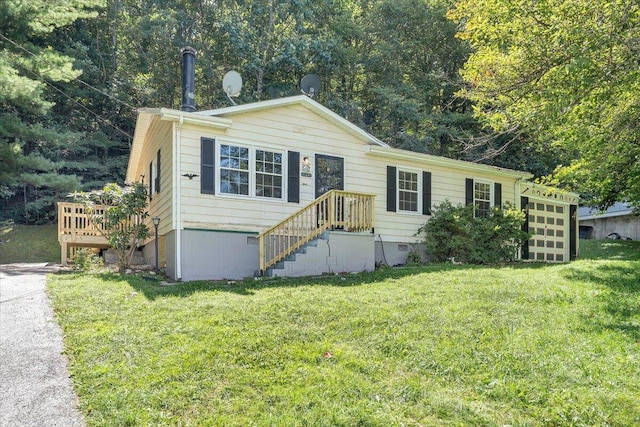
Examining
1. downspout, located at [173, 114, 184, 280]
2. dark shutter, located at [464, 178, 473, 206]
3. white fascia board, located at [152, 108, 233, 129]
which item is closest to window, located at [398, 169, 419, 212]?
dark shutter, located at [464, 178, 473, 206]

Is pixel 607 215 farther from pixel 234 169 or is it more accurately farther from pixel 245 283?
pixel 245 283

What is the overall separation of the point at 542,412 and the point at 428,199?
9.16m

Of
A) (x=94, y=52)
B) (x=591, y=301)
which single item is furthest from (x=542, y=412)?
(x=94, y=52)

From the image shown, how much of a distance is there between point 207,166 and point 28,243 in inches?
539

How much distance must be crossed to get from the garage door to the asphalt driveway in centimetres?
1271

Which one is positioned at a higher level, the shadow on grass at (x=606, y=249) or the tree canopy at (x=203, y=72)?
the tree canopy at (x=203, y=72)

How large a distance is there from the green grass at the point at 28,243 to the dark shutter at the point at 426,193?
13.6 meters

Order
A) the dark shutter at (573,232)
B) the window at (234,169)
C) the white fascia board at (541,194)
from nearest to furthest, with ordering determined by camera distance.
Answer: the window at (234,169) < the white fascia board at (541,194) < the dark shutter at (573,232)

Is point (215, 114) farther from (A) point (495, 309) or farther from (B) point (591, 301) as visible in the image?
(B) point (591, 301)

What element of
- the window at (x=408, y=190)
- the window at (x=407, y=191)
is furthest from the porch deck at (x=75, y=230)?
the window at (x=407, y=191)

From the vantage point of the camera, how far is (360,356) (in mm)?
3938

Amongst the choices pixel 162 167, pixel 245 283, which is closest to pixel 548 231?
pixel 245 283

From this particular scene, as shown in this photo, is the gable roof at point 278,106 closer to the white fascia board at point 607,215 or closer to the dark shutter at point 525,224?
the dark shutter at point 525,224

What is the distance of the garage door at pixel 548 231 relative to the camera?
45.9ft
